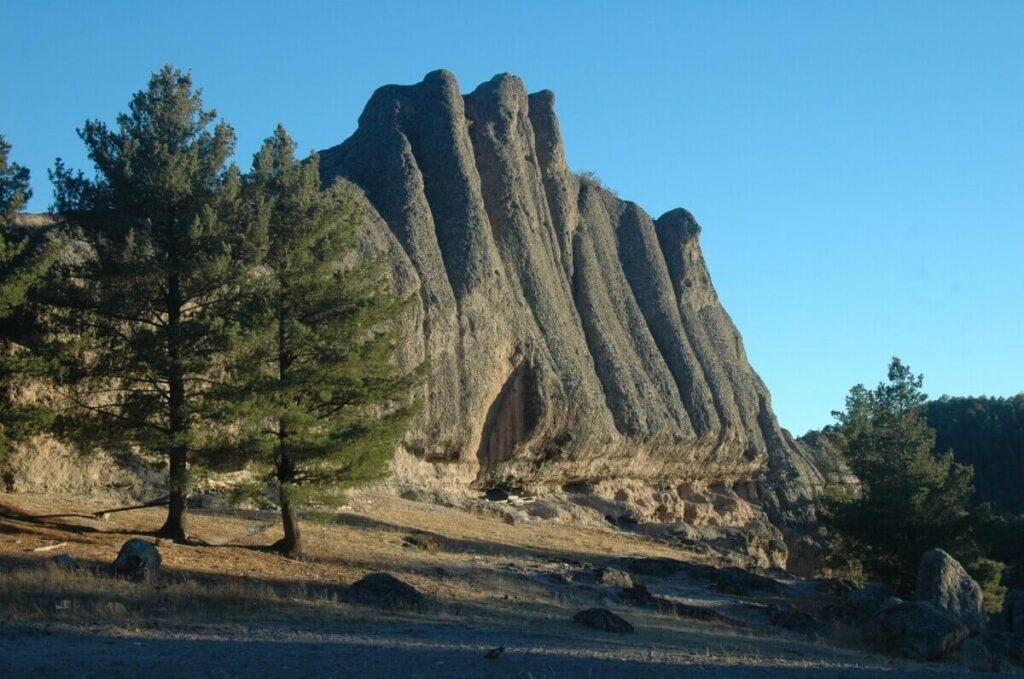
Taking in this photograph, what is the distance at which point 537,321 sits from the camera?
135 ft

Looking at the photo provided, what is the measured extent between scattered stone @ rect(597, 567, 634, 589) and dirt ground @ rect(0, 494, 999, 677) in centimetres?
53

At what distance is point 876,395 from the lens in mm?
38312

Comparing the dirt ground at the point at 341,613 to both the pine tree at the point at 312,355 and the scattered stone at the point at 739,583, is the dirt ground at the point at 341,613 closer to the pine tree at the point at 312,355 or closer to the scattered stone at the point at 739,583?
the scattered stone at the point at 739,583

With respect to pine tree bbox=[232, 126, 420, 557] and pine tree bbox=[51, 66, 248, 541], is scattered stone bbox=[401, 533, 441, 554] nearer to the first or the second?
pine tree bbox=[232, 126, 420, 557]

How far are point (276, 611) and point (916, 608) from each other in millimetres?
12765

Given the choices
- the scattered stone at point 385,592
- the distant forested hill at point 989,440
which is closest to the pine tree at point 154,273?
the scattered stone at point 385,592

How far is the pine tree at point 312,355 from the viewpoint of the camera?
2028 cm

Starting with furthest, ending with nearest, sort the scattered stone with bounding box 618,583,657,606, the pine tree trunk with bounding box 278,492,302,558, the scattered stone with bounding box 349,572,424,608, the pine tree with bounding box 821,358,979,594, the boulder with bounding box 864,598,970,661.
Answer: the pine tree with bounding box 821,358,979,594
the scattered stone with bounding box 618,583,657,606
the pine tree trunk with bounding box 278,492,302,558
the boulder with bounding box 864,598,970,661
the scattered stone with bounding box 349,572,424,608

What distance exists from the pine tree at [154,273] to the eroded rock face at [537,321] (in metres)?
14.2

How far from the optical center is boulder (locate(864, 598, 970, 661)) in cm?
1978

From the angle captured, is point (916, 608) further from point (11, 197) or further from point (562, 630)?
point (11, 197)

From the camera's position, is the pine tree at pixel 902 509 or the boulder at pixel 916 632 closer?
the boulder at pixel 916 632

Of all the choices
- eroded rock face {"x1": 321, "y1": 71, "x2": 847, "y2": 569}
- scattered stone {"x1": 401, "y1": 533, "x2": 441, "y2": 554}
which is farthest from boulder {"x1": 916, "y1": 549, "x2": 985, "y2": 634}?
eroded rock face {"x1": 321, "y1": 71, "x2": 847, "y2": 569}

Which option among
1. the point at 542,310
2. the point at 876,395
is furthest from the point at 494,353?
the point at 876,395
